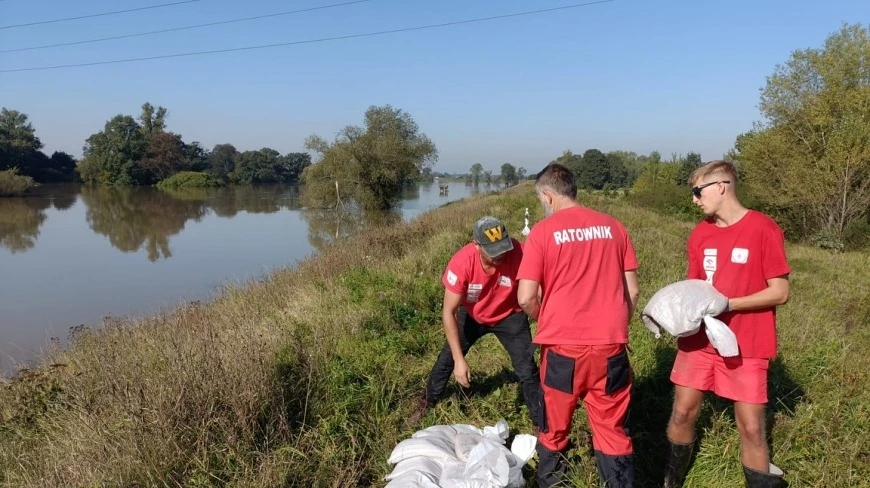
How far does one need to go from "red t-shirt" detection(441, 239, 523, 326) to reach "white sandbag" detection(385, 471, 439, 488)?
1129mm

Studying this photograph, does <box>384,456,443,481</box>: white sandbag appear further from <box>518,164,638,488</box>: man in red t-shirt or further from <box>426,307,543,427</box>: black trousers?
<box>426,307,543,427</box>: black trousers

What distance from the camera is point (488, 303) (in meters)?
3.41

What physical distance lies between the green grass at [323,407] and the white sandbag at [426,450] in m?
0.34

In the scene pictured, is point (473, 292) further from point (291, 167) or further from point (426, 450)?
point (291, 167)

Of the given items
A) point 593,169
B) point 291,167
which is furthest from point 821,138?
point 291,167

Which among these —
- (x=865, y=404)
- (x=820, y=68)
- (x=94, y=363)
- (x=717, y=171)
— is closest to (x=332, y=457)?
(x=717, y=171)

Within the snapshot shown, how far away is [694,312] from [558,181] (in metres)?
0.94

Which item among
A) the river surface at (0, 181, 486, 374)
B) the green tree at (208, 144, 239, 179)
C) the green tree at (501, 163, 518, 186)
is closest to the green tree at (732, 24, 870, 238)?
the river surface at (0, 181, 486, 374)

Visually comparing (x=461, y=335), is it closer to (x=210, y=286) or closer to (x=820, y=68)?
(x=210, y=286)

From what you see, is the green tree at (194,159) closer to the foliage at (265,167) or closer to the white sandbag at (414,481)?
the foliage at (265,167)

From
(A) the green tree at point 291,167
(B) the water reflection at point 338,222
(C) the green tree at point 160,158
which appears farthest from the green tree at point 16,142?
(B) the water reflection at point 338,222

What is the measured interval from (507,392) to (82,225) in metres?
29.2

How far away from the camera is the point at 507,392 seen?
157 inches

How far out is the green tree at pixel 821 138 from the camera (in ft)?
66.1
